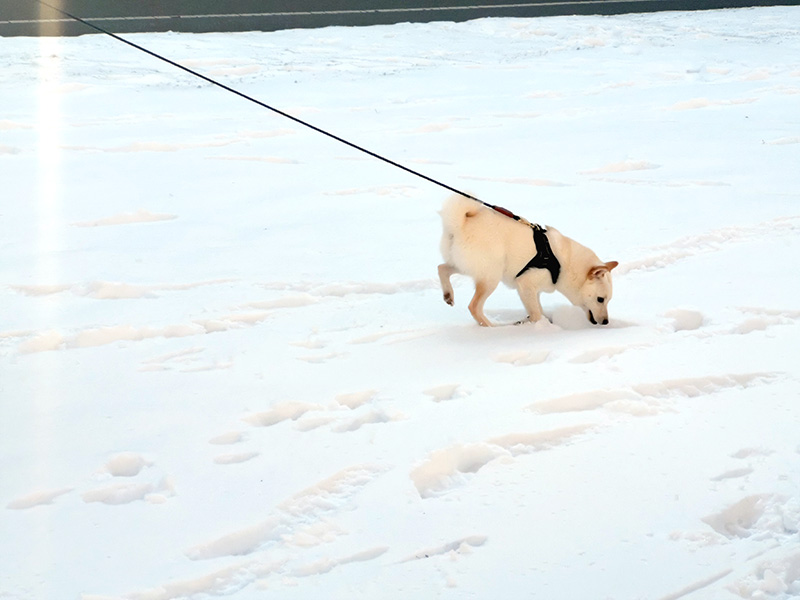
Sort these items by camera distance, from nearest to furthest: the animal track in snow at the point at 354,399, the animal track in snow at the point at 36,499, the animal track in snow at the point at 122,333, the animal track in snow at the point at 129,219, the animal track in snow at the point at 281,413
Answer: the animal track in snow at the point at 36,499
the animal track in snow at the point at 281,413
the animal track in snow at the point at 354,399
the animal track in snow at the point at 122,333
the animal track in snow at the point at 129,219

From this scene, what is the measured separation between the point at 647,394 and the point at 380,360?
52.6 inches

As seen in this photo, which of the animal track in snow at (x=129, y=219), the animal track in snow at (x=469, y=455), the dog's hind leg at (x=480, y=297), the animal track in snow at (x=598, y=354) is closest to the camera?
the animal track in snow at (x=469, y=455)

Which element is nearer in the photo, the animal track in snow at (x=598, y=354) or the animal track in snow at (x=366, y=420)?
the animal track in snow at (x=366, y=420)

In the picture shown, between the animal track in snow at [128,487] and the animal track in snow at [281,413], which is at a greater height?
the animal track in snow at [281,413]

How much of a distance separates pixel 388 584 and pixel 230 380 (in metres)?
1.78

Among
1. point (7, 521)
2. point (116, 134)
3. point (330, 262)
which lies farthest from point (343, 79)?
point (7, 521)

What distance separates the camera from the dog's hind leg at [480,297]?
5.23 meters

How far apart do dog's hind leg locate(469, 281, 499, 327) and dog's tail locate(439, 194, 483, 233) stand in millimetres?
348

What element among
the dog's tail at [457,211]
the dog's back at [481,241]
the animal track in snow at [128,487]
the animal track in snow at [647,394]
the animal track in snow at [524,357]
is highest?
the dog's tail at [457,211]

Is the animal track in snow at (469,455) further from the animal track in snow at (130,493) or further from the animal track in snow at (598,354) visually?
the animal track in snow at (130,493)

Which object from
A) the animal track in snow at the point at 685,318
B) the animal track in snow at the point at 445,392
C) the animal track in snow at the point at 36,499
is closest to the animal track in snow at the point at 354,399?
the animal track in snow at the point at 445,392

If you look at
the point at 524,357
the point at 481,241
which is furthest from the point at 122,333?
the point at 524,357

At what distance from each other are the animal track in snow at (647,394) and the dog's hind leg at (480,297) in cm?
107

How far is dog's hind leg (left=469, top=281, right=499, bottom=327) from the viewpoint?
5227mm
